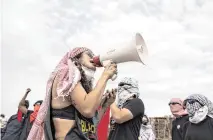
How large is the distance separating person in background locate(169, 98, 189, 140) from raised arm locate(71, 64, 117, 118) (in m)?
3.61

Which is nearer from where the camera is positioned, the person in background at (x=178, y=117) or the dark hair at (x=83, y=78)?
the dark hair at (x=83, y=78)

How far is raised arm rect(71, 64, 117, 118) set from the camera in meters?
2.19

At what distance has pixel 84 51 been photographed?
2.54 m

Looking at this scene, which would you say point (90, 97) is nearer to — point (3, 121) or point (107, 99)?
point (107, 99)

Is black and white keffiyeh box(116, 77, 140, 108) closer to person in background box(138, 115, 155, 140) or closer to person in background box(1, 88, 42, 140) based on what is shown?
person in background box(138, 115, 155, 140)

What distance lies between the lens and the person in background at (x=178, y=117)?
5.85m

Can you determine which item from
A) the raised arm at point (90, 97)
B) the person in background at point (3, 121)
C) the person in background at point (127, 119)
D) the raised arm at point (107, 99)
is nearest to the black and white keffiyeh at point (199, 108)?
the person in background at point (127, 119)

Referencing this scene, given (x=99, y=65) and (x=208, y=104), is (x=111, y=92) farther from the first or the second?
(x=208, y=104)

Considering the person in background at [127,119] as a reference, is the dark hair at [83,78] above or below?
above

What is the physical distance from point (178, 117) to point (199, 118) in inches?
70.2

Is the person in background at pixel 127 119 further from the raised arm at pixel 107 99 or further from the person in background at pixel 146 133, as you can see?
the person in background at pixel 146 133

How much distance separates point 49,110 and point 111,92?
565 millimetres

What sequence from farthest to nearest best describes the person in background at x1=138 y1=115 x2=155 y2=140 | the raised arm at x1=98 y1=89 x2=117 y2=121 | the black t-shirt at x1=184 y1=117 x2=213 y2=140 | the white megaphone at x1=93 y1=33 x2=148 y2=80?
the person in background at x1=138 y1=115 x2=155 y2=140
the black t-shirt at x1=184 y1=117 x2=213 y2=140
the raised arm at x1=98 y1=89 x2=117 y2=121
the white megaphone at x1=93 y1=33 x2=148 y2=80

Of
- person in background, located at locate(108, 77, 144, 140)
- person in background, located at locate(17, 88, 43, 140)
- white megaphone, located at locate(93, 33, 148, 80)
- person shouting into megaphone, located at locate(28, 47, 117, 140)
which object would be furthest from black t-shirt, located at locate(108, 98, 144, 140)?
person in background, located at locate(17, 88, 43, 140)
